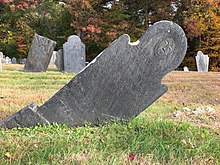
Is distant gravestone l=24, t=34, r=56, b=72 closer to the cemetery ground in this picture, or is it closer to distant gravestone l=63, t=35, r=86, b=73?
distant gravestone l=63, t=35, r=86, b=73

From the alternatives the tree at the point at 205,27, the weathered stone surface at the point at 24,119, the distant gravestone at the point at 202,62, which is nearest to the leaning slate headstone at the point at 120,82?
the weathered stone surface at the point at 24,119

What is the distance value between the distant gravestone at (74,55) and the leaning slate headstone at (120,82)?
28.0 ft

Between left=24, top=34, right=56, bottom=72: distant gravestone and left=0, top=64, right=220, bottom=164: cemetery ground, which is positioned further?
left=24, top=34, right=56, bottom=72: distant gravestone

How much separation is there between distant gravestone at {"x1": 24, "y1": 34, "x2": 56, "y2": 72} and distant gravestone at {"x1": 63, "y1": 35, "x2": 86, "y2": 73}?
4.35 ft

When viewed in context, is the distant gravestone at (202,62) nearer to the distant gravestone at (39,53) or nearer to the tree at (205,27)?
the tree at (205,27)

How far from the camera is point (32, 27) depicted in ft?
86.2

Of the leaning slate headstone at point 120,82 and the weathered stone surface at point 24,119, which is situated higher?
the leaning slate headstone at point 120,82

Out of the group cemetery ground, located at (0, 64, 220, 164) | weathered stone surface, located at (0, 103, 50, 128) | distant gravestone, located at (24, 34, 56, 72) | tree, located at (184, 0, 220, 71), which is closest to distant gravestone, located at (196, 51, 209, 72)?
tree, located at (184, 0, 220, 71)

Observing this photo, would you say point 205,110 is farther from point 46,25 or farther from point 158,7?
point 46,25

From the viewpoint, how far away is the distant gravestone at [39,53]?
432 inches

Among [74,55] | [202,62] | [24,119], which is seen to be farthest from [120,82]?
[202,62]

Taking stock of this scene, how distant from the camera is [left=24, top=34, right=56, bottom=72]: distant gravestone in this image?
11.0 m

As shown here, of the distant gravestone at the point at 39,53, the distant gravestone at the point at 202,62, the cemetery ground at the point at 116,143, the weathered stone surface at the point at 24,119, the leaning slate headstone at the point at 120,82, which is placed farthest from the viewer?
the distant gravestone at the point at 202,62

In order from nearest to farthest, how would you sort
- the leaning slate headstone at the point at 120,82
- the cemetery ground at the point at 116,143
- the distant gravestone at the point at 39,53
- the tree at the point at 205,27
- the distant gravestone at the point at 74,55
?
the cemetery ground at the point at 116,143
the leaning slate headstone at the point at 120,82
the distant gravestone at the point at 39,53
the distant gravestone at the point at 74,55
the tree at the point at 205,27
